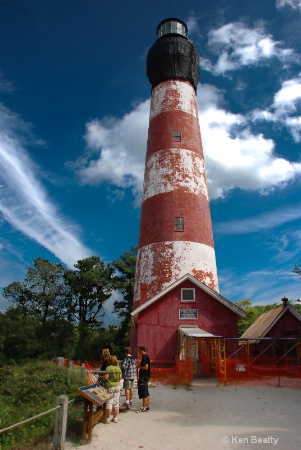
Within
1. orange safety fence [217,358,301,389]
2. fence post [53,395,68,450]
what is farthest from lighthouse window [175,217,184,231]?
fence post [53,395,68,450]

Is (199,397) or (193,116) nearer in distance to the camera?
(199,397)

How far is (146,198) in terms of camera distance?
2291cm

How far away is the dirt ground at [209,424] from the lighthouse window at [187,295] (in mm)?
7026

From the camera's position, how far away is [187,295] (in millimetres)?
19328

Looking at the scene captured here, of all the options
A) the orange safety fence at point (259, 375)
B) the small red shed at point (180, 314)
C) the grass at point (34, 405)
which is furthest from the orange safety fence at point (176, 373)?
the grass at point (34, 405)

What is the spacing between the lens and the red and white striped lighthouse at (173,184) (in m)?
20.5

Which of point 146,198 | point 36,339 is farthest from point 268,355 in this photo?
point 36,339

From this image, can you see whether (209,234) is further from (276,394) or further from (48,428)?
(48,428)

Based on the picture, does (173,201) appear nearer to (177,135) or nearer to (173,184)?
(173,184)

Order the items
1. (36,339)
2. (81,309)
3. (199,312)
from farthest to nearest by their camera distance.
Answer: (81,309) → (36,339) → (199,312)

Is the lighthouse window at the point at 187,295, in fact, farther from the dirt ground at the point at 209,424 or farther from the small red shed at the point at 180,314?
the dirt ground at the point at 209,424

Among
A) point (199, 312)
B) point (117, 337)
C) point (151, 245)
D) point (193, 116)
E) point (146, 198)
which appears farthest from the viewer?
point (117, 337)

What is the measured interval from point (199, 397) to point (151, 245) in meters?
10.5

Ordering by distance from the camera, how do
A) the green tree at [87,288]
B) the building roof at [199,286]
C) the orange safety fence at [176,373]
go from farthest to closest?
the green tree at [87,288] < the building roof at [199,286] < the orange safety fence at [176,373]
